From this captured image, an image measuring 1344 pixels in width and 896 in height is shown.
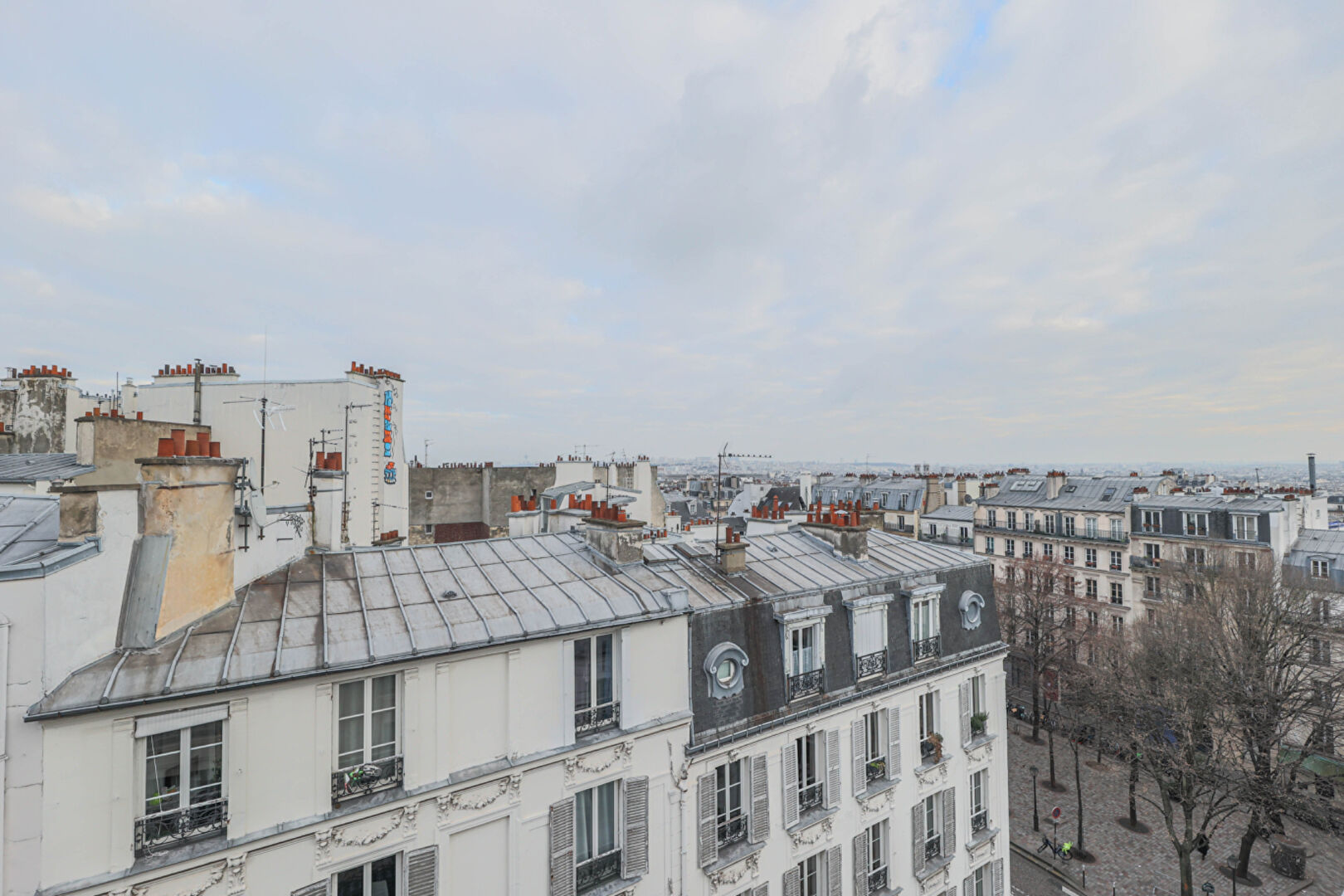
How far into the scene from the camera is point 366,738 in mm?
8203

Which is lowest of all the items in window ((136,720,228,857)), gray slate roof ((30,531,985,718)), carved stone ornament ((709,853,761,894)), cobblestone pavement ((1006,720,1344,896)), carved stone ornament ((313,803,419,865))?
cobblestone pavement ((1006,720,1344,896))

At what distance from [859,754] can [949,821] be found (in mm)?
3857

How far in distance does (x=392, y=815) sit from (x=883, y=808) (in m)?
10.2

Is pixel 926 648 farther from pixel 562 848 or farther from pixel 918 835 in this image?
pixel 562 848

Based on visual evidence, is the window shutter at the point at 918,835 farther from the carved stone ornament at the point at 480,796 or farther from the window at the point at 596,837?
the carved stone ornament at the point at 480,796

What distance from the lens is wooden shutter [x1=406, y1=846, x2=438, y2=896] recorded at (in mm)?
8219

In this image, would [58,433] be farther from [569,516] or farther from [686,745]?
[686,745]

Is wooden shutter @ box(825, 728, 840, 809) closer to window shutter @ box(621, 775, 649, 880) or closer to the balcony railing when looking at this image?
the balcony railing

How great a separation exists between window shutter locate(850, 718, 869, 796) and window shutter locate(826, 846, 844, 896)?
46.5 inches

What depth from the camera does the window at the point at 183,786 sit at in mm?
6895

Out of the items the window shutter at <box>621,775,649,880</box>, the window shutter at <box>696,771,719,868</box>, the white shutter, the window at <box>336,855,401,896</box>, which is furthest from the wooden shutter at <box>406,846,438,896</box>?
the white shutter

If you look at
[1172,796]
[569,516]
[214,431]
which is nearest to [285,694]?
[569,516]

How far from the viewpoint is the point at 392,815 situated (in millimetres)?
8156

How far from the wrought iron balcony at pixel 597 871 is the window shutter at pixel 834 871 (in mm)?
4873
